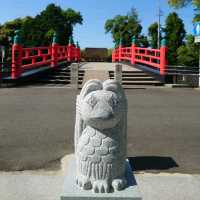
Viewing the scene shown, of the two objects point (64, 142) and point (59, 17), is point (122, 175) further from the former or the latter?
point (59, 17)

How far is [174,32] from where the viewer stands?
44938mm

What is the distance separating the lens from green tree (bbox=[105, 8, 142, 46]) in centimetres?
5766

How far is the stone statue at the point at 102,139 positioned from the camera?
363 cm

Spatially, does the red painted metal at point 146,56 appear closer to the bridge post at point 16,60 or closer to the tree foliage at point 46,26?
the bridge post at point 16,60

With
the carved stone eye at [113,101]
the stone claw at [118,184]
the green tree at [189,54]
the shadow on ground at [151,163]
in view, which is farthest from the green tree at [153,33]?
the stone claw at [118,184]

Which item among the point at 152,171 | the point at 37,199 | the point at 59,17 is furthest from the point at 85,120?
the point at 59,17

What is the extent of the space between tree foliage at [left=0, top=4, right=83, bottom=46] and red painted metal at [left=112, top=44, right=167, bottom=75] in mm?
18835

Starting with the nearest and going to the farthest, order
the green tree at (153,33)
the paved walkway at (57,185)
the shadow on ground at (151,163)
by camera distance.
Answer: the paved walkway at (57,185) → the shadow on ground at (151,163) → the green tree at (153,33)

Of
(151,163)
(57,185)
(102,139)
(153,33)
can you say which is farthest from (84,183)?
(153,33)

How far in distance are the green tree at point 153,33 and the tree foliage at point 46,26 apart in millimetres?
11080

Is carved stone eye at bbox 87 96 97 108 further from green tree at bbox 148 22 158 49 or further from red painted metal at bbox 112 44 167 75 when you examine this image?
green tree at bbox 148 22 158 49

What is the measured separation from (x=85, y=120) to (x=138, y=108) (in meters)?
7.53

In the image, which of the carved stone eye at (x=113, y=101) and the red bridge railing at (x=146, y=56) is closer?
the carved stone eye at (x=113, y=101)

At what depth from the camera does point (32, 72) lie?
743 inches
